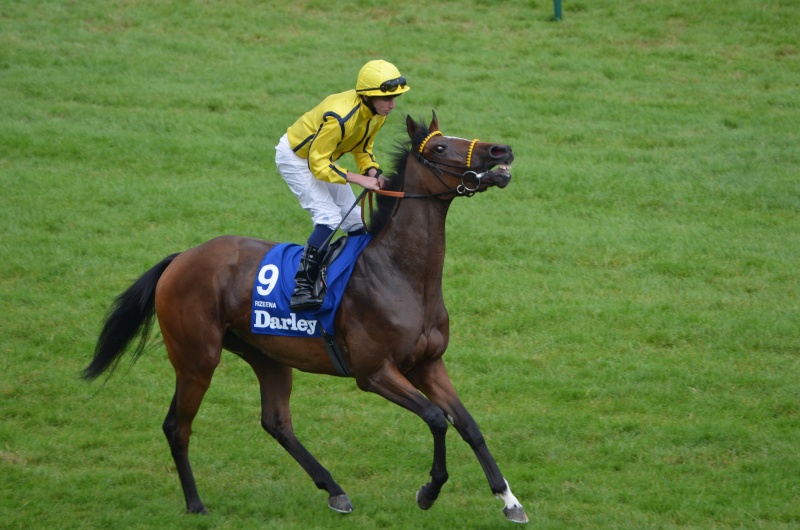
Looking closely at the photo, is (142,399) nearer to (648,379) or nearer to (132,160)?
(648,379)

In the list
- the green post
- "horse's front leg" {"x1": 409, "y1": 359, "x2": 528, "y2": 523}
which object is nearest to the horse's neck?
"horse's front leg" {"x1": 409, "y1": 359, "x2": 528, "y2": 523}

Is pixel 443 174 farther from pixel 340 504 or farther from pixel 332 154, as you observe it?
pixel 340 504

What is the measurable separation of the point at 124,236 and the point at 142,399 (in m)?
3.45

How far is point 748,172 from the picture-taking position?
41.7 feet

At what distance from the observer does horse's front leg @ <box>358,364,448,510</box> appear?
233 inches

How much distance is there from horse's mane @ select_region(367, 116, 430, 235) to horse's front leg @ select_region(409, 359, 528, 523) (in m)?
0.95

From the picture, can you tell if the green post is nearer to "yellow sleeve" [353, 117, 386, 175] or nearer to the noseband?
"yellow sleeve" [353, 117, 386, 175]

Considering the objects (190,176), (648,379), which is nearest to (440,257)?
(648,379)

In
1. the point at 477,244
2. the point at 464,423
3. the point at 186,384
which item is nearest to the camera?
the point at 464,423

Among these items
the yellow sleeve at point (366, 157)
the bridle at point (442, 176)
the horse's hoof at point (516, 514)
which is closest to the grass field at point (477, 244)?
the horse's hoof at point (516, 514)

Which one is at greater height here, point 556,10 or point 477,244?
point 556,10

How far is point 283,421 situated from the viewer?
6.85m

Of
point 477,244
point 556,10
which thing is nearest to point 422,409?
point 477,244

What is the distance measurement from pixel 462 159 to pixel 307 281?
4.06 ft
